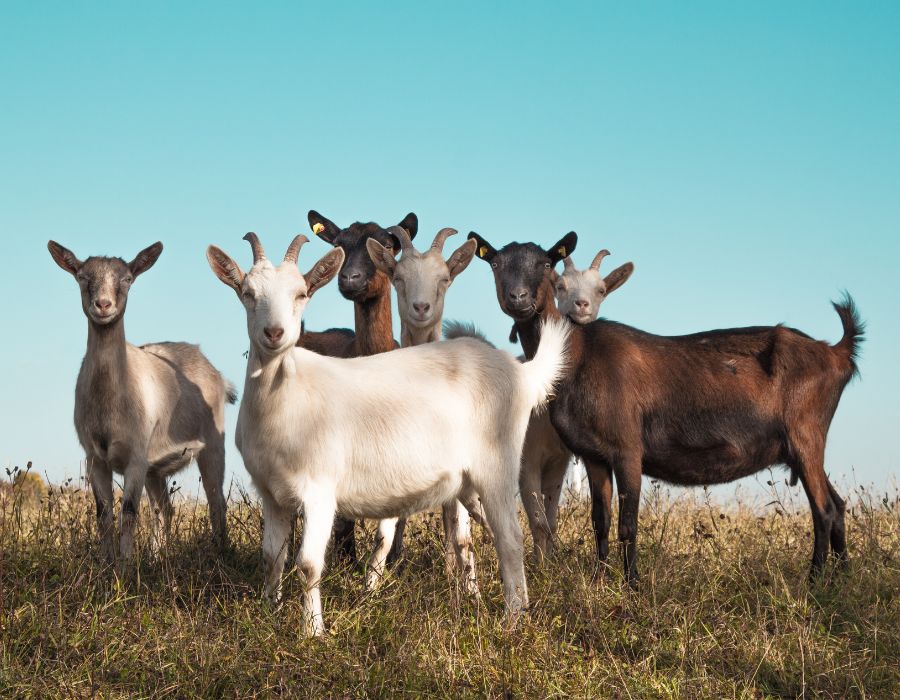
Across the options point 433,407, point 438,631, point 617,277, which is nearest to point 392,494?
point 433,407

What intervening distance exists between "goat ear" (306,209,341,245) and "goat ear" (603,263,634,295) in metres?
3.11

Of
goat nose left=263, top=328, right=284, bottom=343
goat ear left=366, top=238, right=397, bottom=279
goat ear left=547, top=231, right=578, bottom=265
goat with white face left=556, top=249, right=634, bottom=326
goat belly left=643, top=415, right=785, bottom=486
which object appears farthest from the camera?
goat with white face left=556, top=249, right=634, bottom=326

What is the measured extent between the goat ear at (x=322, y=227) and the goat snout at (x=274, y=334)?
316 cm

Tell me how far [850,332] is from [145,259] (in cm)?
607

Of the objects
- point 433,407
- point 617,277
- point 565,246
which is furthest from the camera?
point 617,277

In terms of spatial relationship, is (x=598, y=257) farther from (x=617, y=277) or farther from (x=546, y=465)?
(x=546, y=465)

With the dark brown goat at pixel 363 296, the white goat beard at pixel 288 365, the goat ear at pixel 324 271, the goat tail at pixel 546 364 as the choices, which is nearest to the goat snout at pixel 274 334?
the white goat beard at pixel 288 365

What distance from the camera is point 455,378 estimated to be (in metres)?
6.74

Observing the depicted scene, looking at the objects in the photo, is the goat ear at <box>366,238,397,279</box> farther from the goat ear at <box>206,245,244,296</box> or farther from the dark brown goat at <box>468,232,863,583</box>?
the goat ear at <box>206,245,244,296</box>

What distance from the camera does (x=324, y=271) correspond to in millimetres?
6250

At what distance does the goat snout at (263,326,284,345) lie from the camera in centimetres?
574

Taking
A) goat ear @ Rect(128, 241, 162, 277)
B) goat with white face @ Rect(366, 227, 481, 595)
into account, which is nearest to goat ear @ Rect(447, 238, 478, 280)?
goat with white face @ Rect(366, 227, 481, 595)

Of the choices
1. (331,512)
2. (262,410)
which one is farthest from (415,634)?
(262,410)

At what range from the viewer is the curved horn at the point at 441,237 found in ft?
26.8
